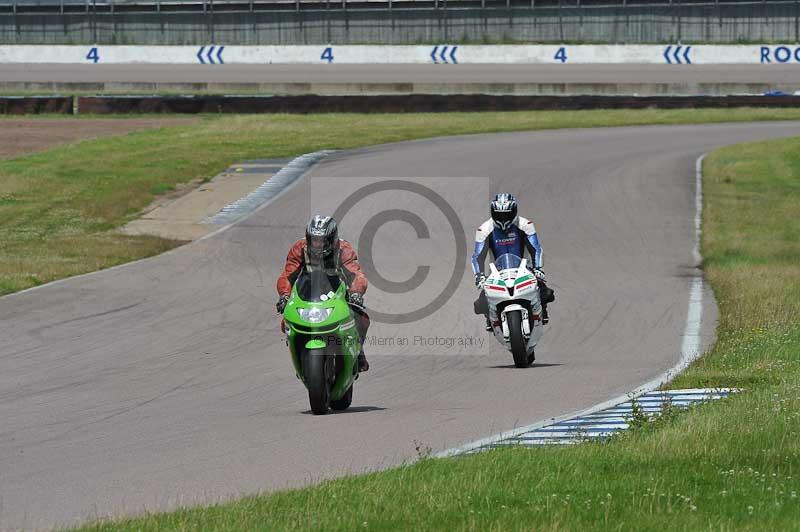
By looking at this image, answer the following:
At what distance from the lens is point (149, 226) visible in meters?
25.3

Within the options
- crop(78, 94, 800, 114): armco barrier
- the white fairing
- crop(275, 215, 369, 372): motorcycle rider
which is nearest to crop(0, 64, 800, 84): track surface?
crop(78, 94, 800, 114): armco barrier

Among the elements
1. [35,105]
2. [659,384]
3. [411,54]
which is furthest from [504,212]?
[411,54]

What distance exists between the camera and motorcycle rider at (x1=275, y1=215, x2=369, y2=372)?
1023cm

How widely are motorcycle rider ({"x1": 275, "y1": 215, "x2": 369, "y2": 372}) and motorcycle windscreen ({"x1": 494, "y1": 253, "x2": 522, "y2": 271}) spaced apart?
288cm

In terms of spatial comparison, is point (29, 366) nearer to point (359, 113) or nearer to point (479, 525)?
point (479, 525)

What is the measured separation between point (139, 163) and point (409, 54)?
24691mm

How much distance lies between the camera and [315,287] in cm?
1011

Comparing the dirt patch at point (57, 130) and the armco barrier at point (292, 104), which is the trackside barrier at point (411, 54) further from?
the dirt patch at point (57, 130)

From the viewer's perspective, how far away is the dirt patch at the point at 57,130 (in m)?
37.5

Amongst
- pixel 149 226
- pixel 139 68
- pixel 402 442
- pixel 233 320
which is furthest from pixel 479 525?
pixel 139 68

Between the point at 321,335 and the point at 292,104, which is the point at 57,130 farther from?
the point at 321,335

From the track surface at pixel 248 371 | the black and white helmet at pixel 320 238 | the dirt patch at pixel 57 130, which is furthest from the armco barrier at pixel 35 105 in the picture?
the black and white helmet at pixel 320 238

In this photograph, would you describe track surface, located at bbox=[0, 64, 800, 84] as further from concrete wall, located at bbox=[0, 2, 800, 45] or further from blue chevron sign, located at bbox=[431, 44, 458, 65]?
concrete wall, located at bbox=[0, 2, 800, 45]

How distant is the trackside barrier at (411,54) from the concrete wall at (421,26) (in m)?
1.17
